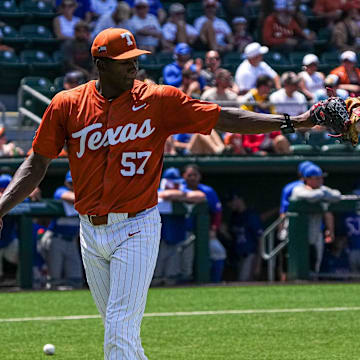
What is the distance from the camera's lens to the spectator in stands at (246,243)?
38.6 ft

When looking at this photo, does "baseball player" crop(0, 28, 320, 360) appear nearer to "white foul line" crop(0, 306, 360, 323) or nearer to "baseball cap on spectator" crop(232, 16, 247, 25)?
"white foul line" crop(0, 306, 360, 323)

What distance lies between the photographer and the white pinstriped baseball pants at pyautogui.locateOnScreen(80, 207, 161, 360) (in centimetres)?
414

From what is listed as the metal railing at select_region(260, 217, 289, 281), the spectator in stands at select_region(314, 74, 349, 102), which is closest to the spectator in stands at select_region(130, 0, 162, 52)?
the spectator in stands at select_region(314, 74, 349, 102)

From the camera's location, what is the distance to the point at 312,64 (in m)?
13.7

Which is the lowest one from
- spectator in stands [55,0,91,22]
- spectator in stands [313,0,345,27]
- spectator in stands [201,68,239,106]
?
spectator in stands [201,68,239,106]

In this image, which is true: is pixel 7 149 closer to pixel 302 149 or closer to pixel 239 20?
pixel 302 149

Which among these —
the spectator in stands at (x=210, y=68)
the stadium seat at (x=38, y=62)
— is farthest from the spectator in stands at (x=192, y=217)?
the stadium seat at (x=38, y=62)

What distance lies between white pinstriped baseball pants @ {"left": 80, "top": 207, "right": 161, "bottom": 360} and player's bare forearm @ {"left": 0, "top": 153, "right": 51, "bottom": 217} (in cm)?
33

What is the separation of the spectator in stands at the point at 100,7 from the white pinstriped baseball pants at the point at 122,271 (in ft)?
34.0

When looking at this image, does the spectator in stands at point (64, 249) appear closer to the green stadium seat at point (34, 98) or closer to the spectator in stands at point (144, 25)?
the green stadium seat at point (34, 98)

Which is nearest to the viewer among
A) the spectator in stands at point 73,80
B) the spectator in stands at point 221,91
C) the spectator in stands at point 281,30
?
the spectator in stands at point 73,80

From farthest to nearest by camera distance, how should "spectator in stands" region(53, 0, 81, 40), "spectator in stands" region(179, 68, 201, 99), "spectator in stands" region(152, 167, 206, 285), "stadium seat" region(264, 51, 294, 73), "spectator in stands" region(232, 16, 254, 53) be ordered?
1. "spectator in stands" region(232, 16, 254, 53)
2. "stadium seat" region(264, 51, 294, 73)
3. "spectator in stands" region(53, 0, 81, 40)
4. "spectator in stands" region(179, 68, 201, 99)
5. "spectator in stands" region(152, 167, 206, 285)

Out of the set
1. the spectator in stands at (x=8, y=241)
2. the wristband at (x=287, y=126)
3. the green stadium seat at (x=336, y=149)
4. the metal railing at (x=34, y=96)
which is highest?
the metal railing at (x=34, y=96)

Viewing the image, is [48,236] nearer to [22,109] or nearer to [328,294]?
[22,109]
